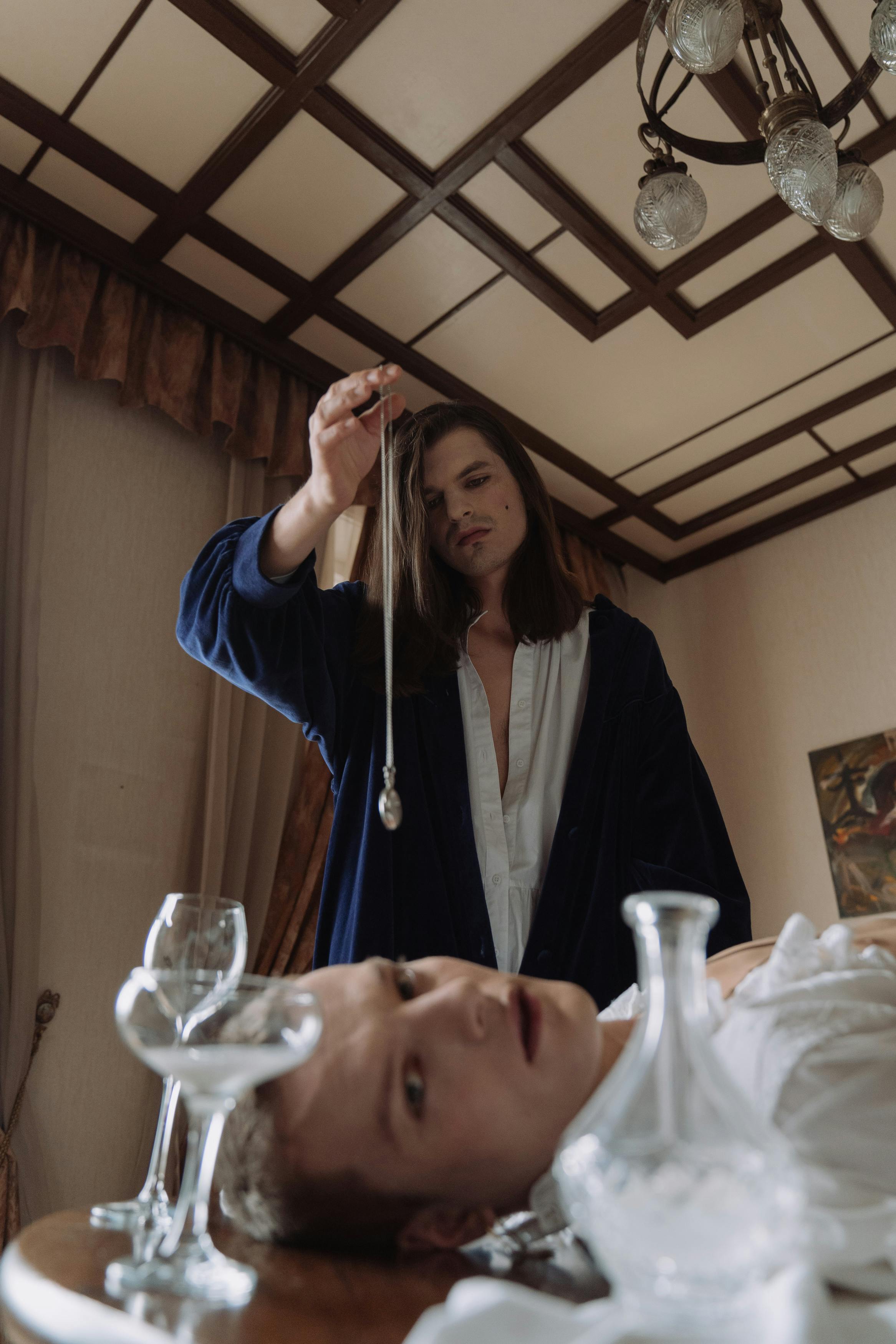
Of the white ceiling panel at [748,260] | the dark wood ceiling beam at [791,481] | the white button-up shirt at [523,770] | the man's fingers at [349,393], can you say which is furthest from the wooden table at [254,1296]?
the dark wood ceiling beam at [791,481]

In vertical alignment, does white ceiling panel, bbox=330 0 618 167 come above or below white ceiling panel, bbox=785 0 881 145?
above

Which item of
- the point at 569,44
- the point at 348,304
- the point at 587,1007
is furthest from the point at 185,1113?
the point at 569,44

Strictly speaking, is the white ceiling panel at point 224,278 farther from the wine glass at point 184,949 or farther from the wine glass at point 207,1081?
the wine glass at point 207,1081

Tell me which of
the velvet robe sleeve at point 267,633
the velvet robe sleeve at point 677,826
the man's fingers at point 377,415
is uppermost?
the man's fingers at point 377,415

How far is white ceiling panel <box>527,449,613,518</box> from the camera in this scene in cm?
392

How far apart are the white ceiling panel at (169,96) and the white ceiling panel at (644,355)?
0.90 metres

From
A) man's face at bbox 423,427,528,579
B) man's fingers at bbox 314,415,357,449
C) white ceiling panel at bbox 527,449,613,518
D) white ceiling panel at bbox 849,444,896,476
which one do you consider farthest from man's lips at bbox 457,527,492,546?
white ceiling panel at bbox 849,444,896,476

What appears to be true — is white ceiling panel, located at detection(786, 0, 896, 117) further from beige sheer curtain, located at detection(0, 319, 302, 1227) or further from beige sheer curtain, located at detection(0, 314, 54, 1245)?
beige sheer curtain, located at detection(0, 314, 54, 1245)

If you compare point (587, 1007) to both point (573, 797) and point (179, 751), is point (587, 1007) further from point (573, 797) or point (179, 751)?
point (179, 751)

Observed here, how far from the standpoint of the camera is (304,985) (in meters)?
0.84

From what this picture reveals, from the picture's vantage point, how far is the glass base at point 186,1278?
21.5 inches

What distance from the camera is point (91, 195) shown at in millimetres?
2828

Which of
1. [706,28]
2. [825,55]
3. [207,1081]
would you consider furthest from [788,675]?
[207,1081]

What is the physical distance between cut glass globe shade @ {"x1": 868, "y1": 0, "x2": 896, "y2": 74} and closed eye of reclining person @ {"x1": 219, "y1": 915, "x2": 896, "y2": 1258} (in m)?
1.37
